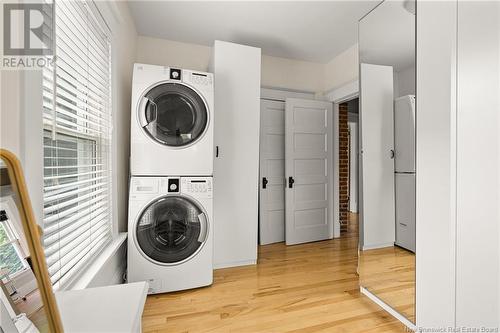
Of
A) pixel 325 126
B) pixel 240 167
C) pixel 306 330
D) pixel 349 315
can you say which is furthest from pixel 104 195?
pixel 325 126

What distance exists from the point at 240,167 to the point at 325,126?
165cm

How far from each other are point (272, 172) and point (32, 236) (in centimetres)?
306

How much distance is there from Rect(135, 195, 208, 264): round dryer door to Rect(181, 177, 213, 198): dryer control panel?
0.08 metres

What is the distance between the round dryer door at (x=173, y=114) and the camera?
6.72ft

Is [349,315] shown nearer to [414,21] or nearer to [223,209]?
[223,209]

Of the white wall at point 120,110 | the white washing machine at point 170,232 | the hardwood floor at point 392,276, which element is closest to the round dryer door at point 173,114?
the white wall at point 120,110

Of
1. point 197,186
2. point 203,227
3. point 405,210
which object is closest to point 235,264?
point 203,227

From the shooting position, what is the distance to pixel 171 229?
6.86 ft

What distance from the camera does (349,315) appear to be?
1.77m

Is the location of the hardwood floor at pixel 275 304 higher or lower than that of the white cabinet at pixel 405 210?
lower

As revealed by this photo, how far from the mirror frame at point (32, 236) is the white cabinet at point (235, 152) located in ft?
6.87

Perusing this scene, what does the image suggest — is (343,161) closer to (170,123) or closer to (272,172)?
(272,172)

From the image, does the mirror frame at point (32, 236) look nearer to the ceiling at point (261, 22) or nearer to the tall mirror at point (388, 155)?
the tall mirror at point (388, 155)

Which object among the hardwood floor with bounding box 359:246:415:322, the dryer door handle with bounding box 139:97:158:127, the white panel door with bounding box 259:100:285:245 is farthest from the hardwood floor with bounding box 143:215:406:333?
the dryer door handle with bounding box 139:97:158:127
